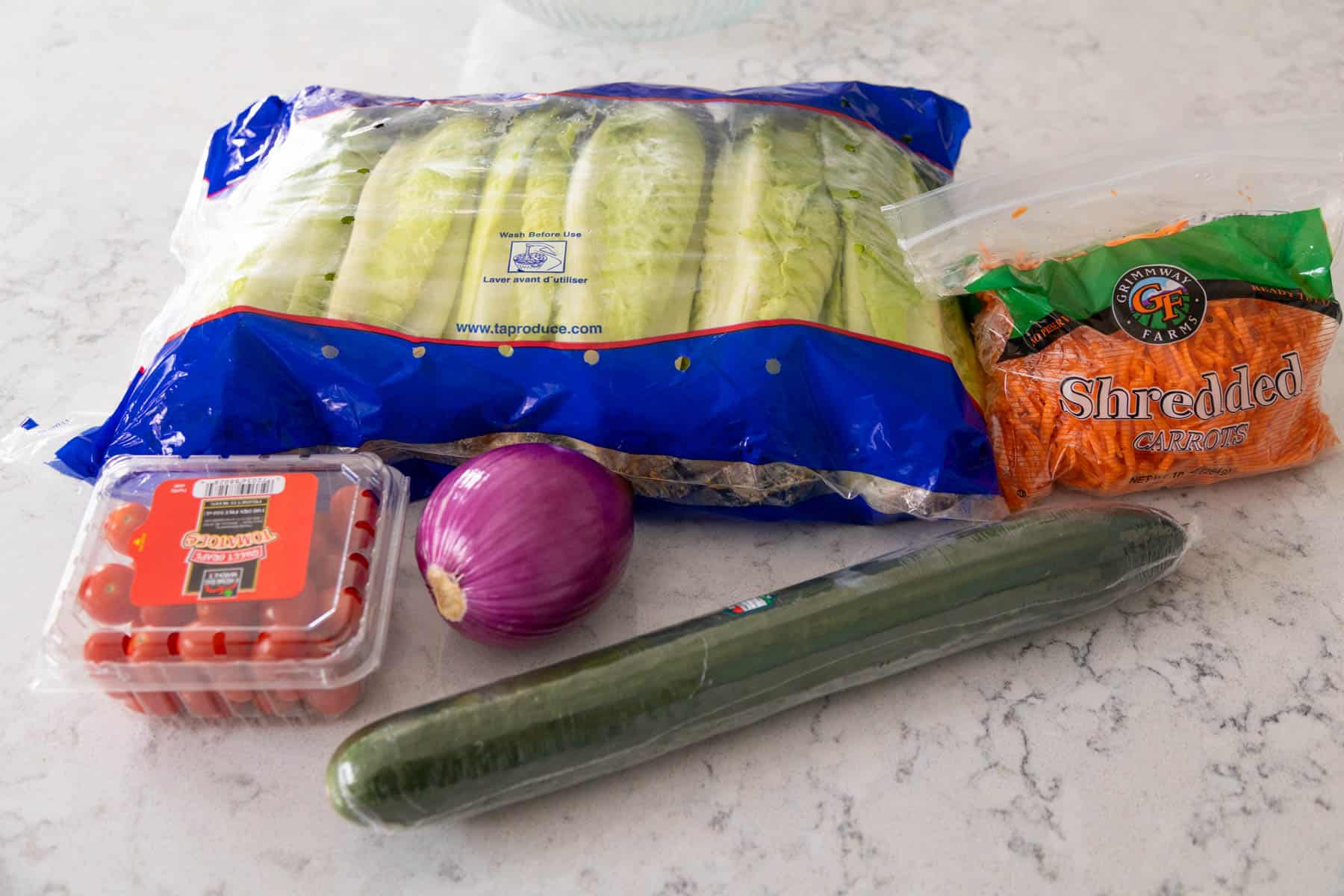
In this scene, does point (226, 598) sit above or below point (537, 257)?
below

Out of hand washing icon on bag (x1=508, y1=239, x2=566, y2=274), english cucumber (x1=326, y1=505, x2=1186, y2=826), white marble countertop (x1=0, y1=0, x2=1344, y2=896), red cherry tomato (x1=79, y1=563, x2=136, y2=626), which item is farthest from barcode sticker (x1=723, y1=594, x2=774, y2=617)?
red cherry tomato (x1=79, y1=563, x2=136, y2=626)

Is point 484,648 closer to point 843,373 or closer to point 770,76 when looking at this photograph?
point 843,373

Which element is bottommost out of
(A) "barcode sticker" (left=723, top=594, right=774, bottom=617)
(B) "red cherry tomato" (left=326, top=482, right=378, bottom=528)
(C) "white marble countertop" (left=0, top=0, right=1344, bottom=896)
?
(C) "white marble countertop" (left=0, top=0, right=1344, bottom=896)

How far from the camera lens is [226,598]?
879mm

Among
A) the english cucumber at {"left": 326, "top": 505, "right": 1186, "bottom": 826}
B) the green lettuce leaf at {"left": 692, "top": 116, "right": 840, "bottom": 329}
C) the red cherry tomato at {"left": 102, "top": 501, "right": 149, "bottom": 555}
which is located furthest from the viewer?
the green lettuce leaf at {"left": 692, "top": 116, "right": 840, "bottom": 329}

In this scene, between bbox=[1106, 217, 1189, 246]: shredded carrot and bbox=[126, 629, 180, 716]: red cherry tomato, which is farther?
bbox=[1106, 217, 1189, 246]: shredded carrot

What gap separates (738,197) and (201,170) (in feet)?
2.13

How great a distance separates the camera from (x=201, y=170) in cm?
130

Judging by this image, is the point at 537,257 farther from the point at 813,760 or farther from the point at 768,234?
the point at 813,760

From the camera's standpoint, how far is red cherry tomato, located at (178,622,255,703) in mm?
858

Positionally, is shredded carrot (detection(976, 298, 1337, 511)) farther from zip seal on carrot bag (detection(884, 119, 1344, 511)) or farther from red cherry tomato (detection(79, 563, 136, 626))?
red cherry tomato (detection(79, 563, 136, 626))

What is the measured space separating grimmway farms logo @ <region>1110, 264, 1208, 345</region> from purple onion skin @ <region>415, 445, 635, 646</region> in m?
0.50

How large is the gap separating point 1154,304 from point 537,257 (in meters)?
0.58

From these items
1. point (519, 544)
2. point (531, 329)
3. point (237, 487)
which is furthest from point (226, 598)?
point (531, 329)
